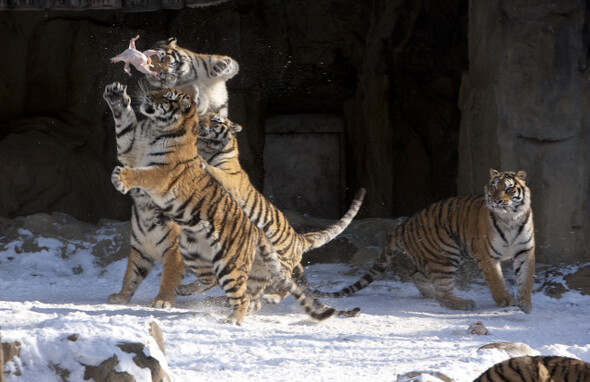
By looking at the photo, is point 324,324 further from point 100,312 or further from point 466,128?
point 466,128

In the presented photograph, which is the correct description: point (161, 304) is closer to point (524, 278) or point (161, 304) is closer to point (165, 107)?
point (165, 107)

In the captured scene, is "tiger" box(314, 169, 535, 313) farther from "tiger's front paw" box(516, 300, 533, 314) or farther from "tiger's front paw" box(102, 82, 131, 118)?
"tiger's front paw" box(102, 82, 131, 118)

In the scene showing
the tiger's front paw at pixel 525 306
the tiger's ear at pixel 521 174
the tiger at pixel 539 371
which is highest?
the tiger's ear at pixel 521 174

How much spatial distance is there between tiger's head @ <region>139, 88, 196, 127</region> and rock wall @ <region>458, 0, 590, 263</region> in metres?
2.76

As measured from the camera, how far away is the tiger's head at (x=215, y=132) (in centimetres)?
592

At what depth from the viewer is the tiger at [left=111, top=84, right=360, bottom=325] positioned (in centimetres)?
512

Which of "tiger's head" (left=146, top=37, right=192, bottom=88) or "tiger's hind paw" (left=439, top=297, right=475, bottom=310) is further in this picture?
"tiger's head" (left=146, top=37, right=192, bottom=88)

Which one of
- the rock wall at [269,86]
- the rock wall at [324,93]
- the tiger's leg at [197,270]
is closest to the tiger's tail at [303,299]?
the tiger's leg at [197,270]

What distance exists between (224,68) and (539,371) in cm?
389

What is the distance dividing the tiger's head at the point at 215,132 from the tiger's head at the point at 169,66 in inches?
16.7

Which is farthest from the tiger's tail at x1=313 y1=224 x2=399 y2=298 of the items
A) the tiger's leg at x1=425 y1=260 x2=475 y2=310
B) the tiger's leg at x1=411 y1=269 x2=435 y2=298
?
the tiger's leg at x1=425 y1=260 x2=475 y2=310

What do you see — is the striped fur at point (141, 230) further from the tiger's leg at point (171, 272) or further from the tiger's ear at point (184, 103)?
the tiger's ear at point (184, 103)

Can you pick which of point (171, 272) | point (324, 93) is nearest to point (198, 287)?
point (171, 272)

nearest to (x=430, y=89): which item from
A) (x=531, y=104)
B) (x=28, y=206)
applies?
(x=531, y=104)
